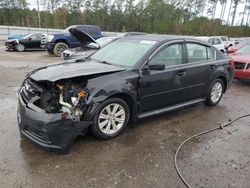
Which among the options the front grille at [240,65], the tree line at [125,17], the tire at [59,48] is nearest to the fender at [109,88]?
the front grille at [240,65]

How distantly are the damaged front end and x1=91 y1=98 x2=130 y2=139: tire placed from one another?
27cm

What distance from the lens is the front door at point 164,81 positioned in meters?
4.36

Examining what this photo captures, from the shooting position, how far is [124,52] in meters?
4.78

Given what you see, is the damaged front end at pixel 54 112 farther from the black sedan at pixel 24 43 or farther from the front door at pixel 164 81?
the black sedan at pixel 24 43

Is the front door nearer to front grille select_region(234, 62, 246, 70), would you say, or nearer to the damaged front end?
the damaged front end

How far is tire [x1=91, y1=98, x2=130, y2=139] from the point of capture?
3.84 metres

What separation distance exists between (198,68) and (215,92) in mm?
1082

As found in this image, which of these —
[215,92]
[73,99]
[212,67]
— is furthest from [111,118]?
[215,92]

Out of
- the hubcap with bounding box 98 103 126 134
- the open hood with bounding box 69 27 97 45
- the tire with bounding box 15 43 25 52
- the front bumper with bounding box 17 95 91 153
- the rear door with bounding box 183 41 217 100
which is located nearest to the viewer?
the front bumper with bounding box 17 95 91 153

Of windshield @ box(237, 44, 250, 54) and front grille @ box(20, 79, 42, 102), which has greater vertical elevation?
windshield @ box(237, 44, 250, 54)

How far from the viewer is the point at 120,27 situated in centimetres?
4394

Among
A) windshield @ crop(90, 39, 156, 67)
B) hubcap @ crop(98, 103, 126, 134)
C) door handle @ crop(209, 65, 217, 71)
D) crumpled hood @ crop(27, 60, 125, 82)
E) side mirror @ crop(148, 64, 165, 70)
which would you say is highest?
windshield @ crop(90, 39, 156, 67)

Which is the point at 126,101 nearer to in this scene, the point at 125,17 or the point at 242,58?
the point at 242,58

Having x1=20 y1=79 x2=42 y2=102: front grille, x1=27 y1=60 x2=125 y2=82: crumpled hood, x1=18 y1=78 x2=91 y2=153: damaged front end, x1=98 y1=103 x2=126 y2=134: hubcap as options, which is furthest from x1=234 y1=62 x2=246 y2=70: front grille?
x1=20 y1=79 x2=42 y2=102: front grille
